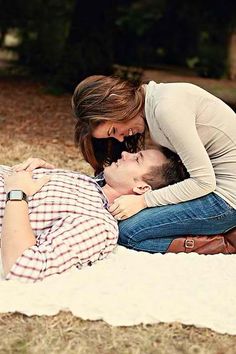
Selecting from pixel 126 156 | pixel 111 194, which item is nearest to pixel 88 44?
pixel 126 156

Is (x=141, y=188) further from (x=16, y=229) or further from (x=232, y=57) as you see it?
(x=232, y=57)

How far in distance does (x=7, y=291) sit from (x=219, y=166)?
4.41ft

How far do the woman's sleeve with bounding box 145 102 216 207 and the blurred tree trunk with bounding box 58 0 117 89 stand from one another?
5915 millimetres

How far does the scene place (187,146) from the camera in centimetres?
331

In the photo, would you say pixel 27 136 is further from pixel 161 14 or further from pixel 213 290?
pixel 161 14

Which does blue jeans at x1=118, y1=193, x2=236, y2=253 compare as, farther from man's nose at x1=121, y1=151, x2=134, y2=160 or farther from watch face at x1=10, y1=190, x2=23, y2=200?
watch face at x1=10, y1=190, x2=23, y2=200

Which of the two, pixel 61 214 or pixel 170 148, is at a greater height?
pixel 170 148

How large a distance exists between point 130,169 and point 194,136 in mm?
402

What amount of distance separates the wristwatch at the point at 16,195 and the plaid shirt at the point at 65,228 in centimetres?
8

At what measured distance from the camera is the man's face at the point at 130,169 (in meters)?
3.50

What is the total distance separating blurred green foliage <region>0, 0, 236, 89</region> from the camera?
9.26 m

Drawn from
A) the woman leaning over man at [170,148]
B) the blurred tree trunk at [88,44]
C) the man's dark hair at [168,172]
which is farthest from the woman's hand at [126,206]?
the blurred tree trunk at [88,44]

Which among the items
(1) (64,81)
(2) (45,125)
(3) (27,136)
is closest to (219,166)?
(3) (27,136)

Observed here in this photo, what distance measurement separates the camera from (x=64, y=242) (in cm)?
306
